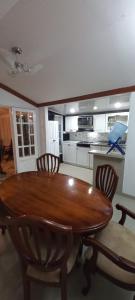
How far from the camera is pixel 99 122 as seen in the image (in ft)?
17.9

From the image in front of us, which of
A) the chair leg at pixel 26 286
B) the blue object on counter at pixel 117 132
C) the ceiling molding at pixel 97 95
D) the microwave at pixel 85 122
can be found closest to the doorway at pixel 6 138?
the ceiling molding at pixel 97 95

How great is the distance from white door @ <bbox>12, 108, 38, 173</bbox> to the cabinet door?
1557mm

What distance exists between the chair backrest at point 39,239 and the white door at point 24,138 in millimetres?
3288

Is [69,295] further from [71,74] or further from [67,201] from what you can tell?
[71,74]

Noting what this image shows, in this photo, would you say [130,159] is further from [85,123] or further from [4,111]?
[4,111]

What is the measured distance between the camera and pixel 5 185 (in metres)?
1.87

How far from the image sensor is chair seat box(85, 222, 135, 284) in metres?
1.04

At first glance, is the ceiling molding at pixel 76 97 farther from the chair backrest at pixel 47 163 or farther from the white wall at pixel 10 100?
the chair backrest at pixel 47 163

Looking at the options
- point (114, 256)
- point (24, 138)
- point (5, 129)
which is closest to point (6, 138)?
point (5, 129)

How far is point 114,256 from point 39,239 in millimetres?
493

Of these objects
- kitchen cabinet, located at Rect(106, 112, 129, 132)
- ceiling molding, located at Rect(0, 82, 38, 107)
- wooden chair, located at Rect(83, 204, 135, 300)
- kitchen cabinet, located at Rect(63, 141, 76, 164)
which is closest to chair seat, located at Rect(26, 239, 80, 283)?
wooden chair, located at Rect(83, 204, 135, 300)

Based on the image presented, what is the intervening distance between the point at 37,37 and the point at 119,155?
2.39m

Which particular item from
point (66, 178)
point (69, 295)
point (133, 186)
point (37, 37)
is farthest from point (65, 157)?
point (69, 295)

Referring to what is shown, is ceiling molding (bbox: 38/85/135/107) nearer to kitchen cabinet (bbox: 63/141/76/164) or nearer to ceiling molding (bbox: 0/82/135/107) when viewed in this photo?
ceiling molding (bbox: 0/82/135/107)
